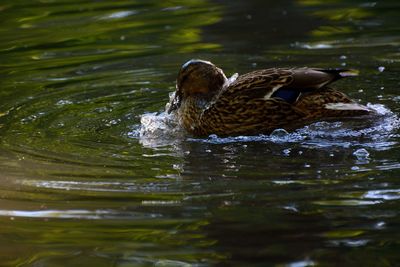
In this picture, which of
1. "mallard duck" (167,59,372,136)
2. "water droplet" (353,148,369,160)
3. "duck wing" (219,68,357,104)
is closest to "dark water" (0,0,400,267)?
"water droplet" (353,148,369,160)

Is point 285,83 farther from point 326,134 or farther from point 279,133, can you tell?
point 326,134

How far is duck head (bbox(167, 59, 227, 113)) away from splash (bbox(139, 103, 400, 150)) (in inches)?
15.5

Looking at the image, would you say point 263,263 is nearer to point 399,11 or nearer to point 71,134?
point 71,134

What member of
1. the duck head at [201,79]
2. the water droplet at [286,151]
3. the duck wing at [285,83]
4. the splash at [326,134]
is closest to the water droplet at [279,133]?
the splash at [326,134]

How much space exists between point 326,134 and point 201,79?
1.45m

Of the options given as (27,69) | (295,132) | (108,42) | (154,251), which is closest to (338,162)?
(295,132)

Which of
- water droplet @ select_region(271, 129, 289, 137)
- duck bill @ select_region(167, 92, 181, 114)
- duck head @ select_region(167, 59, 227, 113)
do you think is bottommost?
water droplet @ select_region(271, 129, 289, 137)

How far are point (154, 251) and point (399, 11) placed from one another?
836 centimetres

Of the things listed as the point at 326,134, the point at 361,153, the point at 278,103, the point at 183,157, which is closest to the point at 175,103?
the point at 278,103

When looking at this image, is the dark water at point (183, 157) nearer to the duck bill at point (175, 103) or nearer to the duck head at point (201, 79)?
the duck bill at point (175, 103)

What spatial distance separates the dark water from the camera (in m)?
5.59

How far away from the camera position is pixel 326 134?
7965 millimetres

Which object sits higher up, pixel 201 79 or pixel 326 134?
pixel 201 79

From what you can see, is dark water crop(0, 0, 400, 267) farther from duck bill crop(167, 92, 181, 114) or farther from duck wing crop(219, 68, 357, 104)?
duck wing crop(219, 68, 357, 104)
